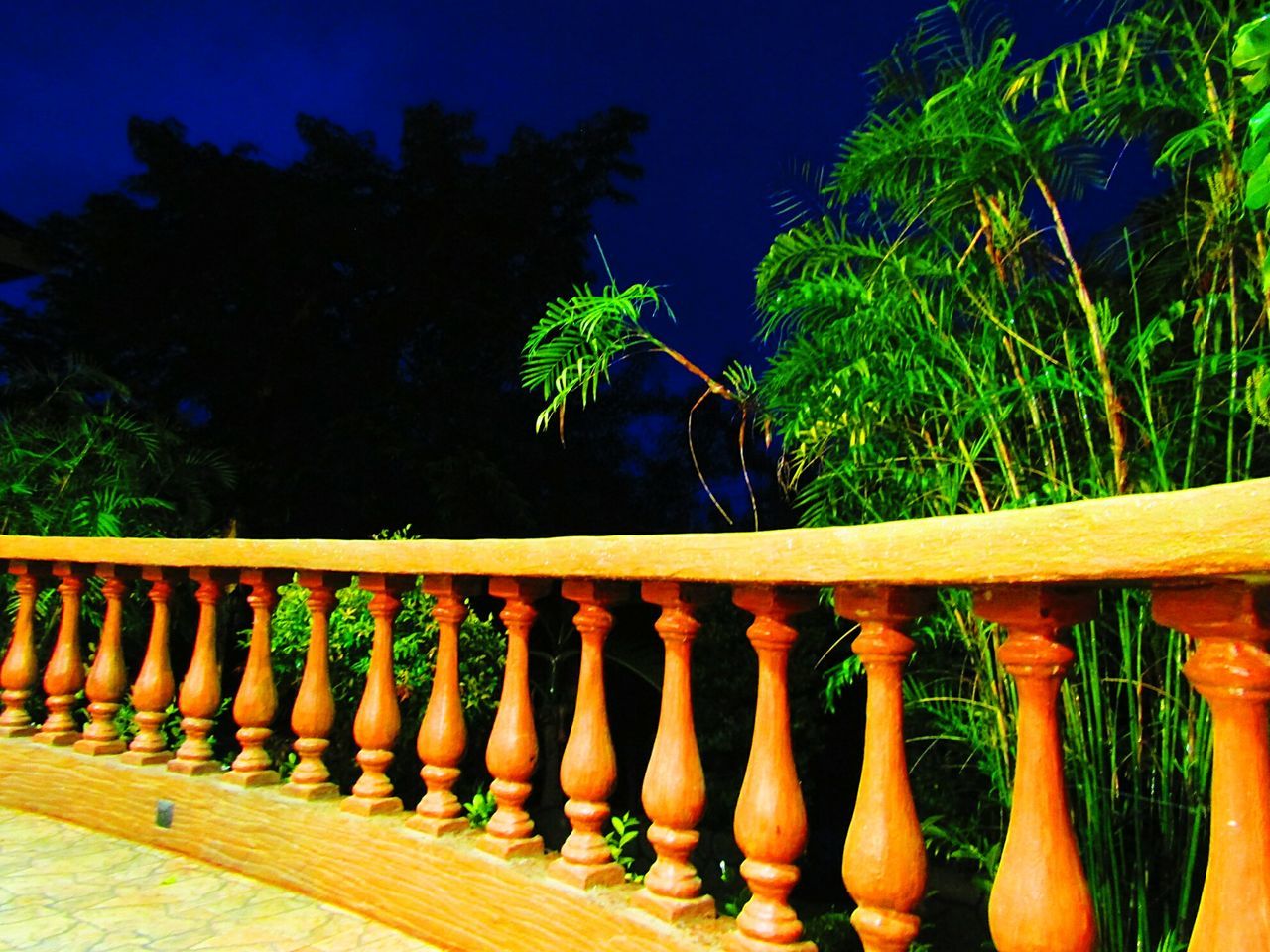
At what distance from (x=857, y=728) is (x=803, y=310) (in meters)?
3.61

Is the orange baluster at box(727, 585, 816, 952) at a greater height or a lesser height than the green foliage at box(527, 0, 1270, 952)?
lesser

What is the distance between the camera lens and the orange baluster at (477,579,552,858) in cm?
197

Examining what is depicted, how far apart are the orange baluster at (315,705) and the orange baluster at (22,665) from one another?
1.21 meters

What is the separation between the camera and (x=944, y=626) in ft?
8.61

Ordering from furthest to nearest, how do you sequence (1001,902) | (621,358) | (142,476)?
(142,476)
(621,358)
(1001,902)

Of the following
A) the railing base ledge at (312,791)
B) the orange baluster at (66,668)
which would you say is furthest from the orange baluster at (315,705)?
the orange baluster at (66,668)

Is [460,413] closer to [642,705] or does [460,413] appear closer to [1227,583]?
[642,705]

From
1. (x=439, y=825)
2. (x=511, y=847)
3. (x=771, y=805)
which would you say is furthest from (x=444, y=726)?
(x=771, y=805)

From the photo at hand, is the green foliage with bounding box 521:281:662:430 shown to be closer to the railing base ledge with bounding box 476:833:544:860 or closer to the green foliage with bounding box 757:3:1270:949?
the green foliage with bounding box 757:3:1270:949

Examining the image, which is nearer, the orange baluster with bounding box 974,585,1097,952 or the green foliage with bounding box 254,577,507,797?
the orange baluster with bounding box 974,585,1097,952

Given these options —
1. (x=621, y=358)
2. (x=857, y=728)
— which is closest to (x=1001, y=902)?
(x=621, y=358)

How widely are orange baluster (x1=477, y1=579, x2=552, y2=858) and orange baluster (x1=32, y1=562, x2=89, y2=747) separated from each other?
1.66 m

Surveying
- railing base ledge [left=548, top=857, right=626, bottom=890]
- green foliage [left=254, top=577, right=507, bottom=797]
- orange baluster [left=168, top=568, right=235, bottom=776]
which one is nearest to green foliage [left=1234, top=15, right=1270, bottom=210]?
railing base ledge [left=548, top=857, right=626, bottom=890]

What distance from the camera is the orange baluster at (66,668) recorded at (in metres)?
2.98
